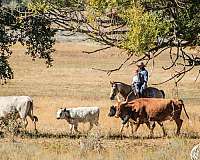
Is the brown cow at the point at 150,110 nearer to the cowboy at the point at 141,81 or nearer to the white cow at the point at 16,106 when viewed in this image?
the cowboy at the point at 141,81

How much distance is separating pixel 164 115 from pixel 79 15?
7.52 metres

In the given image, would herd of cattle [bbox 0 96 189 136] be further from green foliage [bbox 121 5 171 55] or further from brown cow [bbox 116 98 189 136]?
green foliage [bbox 121 5 171 55]

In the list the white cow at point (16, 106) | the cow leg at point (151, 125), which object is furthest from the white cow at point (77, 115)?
the cow leg at point (151, 125)

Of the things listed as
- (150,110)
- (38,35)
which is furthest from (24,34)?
(150,110)

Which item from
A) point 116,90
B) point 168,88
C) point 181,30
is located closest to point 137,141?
point 116,90

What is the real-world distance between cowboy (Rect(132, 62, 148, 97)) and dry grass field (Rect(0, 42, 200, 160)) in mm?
1572

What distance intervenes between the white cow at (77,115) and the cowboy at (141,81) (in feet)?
6.01

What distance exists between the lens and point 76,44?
307 feet

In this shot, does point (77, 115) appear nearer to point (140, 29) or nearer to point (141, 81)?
point (141, 81)

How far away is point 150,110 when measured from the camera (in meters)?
23.5

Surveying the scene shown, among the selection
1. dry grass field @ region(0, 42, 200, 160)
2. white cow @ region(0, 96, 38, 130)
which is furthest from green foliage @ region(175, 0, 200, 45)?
white cow @ region(0, 96, 38, 130)

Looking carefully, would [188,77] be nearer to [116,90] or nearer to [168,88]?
[168,88]

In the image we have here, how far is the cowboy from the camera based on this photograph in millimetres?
25359

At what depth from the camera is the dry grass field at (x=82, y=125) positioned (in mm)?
17766
